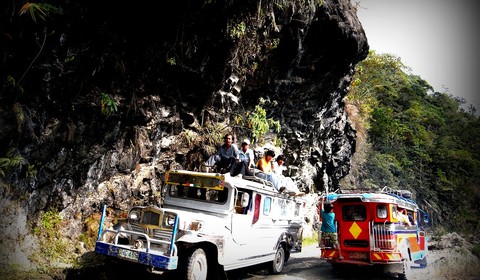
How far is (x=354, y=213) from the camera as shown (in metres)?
9.39

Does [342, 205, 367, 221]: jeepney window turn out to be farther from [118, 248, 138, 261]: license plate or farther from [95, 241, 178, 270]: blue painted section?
[118, 248, 138, 261]: license plate

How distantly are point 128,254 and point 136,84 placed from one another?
4.92m

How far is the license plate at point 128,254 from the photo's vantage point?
222 inches

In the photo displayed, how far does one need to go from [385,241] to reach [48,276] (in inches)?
304

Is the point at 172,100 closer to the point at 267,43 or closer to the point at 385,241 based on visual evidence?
the point at 267,43

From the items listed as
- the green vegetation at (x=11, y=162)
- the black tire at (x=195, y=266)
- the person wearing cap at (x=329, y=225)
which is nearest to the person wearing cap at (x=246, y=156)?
the person wearing cap at (x=329, y=225)

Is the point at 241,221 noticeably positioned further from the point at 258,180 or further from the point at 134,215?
the point at 134,215

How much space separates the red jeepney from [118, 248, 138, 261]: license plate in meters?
5.54

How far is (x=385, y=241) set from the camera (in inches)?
333

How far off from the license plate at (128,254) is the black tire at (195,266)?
0.85m

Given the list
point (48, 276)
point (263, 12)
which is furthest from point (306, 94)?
point (48, 276)

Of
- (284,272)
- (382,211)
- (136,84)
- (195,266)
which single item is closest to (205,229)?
(195,266)

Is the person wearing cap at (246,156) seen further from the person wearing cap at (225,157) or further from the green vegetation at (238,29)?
the green vegetation at (238,29)

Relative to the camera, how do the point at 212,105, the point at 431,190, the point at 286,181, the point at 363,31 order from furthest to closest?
the point at 431,190
the point at 363,31
the point at 212,105
the point at 286,181
